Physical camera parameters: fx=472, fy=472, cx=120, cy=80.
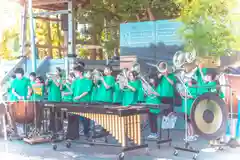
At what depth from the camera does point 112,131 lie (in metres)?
8.32

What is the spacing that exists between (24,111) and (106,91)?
1.80 meters

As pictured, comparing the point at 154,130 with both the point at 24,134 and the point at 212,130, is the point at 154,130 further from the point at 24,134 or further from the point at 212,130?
the point at 24,134

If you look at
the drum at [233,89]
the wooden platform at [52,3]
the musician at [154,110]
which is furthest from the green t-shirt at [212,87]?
the wooden platform at [52,3]

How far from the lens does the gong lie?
27.5 ft

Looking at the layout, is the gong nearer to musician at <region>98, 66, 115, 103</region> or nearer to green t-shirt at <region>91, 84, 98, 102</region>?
musician at <region>98, 66, 115, 103</region>

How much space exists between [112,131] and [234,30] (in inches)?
138

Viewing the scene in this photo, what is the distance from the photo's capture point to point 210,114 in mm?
8406

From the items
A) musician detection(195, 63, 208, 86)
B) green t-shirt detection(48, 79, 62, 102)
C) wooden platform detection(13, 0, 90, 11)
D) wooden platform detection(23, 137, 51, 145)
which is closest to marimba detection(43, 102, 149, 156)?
musician detection(195, 63, 208, 86)

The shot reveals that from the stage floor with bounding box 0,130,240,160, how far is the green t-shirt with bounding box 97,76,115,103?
1.03 m

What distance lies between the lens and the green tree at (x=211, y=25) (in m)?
9.81

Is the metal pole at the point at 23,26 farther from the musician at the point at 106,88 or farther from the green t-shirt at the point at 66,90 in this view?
the musician at the point at 106,88

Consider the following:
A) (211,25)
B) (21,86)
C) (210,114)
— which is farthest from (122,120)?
(21,86)

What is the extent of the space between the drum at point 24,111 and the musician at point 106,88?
143 cm

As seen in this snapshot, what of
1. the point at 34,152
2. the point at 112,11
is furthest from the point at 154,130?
the point at 112,11
